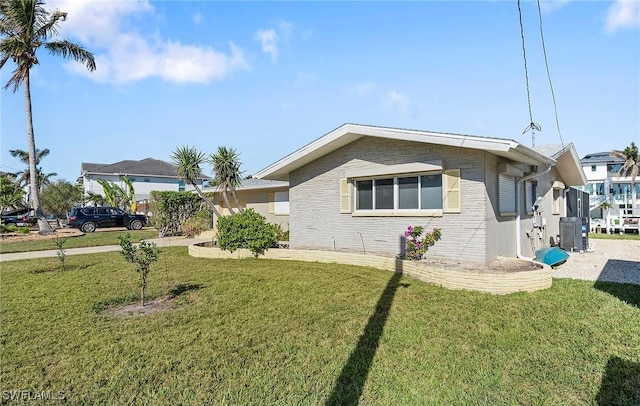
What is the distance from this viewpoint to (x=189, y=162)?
17.6 m

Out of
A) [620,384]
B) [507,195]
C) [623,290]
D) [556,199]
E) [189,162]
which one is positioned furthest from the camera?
[189,162]

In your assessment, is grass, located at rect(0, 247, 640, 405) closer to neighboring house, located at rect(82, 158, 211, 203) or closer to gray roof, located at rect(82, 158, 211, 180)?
neighboring house, located at rect(82, 158, 211, 203)

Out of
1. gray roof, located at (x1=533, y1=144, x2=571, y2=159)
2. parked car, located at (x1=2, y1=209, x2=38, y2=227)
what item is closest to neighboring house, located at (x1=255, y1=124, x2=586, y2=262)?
gray roof, located at (x1=533, y1=144, x2=571, y2=159)

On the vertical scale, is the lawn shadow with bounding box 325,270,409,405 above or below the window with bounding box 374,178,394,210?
below

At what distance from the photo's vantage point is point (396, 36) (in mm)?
11039

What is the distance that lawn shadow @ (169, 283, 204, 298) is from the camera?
7380mm

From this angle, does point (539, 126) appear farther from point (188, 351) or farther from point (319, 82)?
point (188, 351)

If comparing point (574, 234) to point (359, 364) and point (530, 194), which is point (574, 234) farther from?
point (359, 364)

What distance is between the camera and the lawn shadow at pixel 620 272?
859 centimetres

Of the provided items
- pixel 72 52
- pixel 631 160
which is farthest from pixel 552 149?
pixel 631 160

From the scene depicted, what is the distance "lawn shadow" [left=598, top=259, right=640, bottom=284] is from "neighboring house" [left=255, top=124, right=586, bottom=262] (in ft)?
6.90

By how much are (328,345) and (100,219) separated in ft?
87.6

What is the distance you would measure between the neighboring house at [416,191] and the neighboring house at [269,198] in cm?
475

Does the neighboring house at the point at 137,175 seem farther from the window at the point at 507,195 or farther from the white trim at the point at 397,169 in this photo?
the window at the point at 507,195
